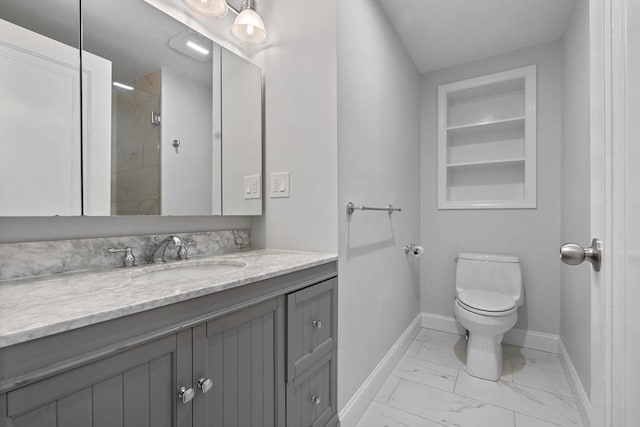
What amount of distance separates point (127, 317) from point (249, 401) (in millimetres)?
499

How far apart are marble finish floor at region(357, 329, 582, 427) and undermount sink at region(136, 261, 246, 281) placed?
3.48 ft

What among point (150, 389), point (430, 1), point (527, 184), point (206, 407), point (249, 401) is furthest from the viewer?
point (527, 184)

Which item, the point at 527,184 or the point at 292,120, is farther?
the point at 527,184

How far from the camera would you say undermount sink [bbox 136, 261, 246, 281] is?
1073 millimetres

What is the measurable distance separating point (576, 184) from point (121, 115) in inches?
91.0

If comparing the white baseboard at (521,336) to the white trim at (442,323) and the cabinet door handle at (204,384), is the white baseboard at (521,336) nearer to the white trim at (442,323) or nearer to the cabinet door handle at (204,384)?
the white trim at (442,323)

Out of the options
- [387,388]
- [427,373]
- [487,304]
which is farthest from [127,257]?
[487,304]

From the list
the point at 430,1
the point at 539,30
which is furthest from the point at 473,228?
the point at 430,1

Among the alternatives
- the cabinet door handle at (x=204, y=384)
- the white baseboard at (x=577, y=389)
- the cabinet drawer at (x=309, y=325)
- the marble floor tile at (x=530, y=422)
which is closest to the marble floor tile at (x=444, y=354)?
the marble floor tile at (x=530, y=422)

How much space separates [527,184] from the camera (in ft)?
7.23

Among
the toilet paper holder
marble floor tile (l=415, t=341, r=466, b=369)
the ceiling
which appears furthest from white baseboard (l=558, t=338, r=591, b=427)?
the ceiling

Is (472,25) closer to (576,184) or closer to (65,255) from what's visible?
(576,184)

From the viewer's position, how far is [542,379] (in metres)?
1.80

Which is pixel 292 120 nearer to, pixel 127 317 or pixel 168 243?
pixel 168 243
